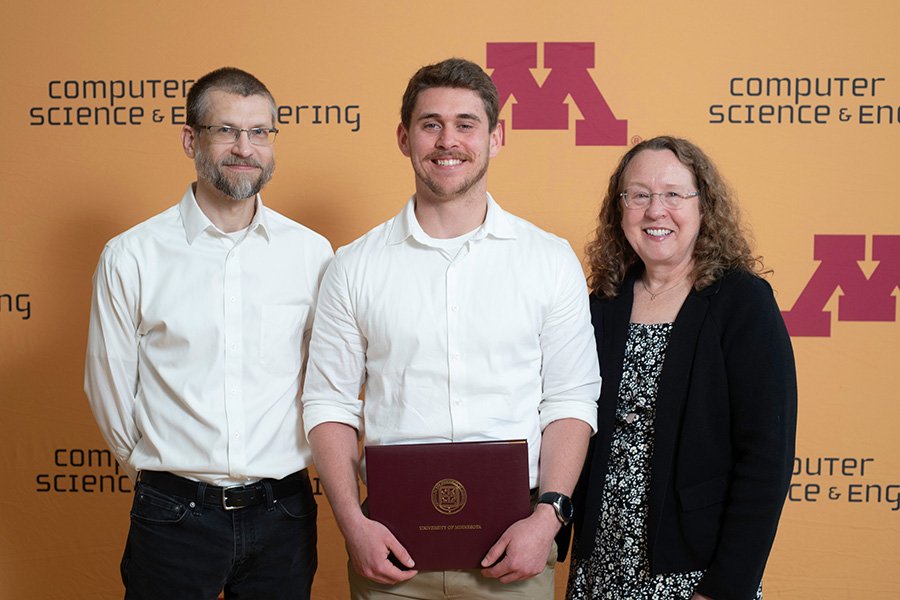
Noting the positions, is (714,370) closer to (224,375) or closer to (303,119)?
(224,375)

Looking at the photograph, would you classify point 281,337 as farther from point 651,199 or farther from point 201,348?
point 651,199

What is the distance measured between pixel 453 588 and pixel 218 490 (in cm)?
54

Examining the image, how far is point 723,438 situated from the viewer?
163 cm

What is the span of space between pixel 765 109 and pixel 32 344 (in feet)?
8.02

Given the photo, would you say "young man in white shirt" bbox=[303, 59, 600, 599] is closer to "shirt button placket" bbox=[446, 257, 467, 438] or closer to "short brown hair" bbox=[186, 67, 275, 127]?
"shirt button placket" bbox=[446, 257, 467, 438]

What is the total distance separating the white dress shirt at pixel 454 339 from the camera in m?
1.70

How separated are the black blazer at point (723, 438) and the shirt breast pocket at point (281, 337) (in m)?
0.80

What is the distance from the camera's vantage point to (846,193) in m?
2.63

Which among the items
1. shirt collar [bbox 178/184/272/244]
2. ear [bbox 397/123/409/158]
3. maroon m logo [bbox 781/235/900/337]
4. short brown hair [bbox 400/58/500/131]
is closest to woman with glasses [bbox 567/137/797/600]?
short brown hair [bbox 400/58/500/131]

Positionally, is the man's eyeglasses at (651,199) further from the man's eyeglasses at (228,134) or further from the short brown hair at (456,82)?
the man's eyeglasses at (228,134)

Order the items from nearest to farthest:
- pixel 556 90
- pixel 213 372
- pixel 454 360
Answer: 1. pixel 454 360
2. pixel 213 372
3. pixel 556 90

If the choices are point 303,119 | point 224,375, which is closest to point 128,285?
point 224,375

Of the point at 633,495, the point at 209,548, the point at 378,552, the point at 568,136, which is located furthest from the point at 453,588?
the point at 568,136

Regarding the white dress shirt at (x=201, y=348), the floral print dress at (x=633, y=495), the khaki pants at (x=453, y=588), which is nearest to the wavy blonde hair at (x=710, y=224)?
the floral print dress at (x=633, y=495)
